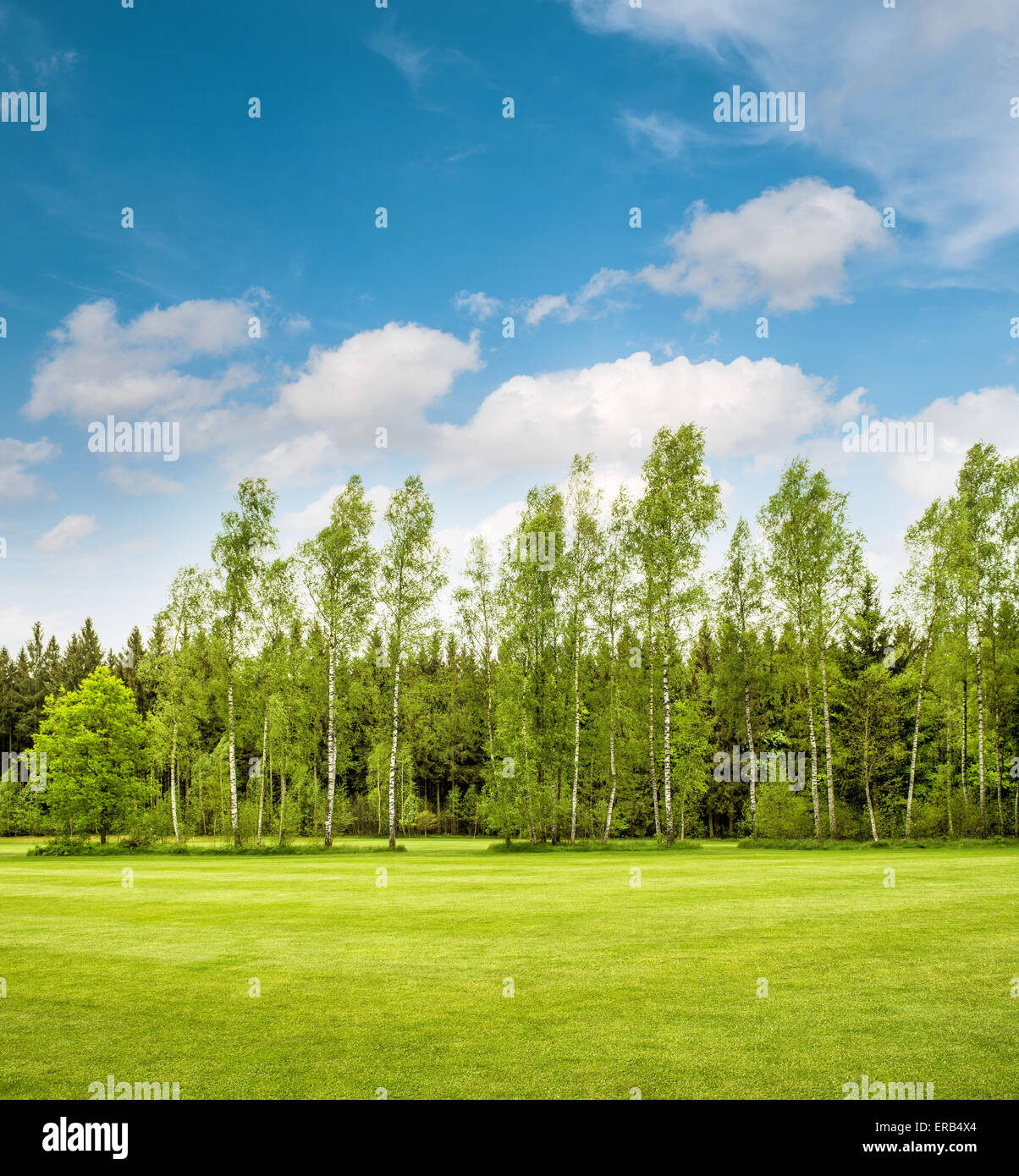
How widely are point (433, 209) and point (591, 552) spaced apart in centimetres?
2386

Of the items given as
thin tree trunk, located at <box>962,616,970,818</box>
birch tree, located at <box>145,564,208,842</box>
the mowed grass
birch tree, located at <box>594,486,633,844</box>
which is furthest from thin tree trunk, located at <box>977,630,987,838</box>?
birch tree, located at <box>145,564,208,842</box>

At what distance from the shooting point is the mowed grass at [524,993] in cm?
758

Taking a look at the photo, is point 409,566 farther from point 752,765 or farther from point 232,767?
point 752,765

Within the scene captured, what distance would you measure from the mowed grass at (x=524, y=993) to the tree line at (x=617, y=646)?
27.1 metres

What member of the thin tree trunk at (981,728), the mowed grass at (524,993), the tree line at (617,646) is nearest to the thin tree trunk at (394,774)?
the tree line at (617,646)

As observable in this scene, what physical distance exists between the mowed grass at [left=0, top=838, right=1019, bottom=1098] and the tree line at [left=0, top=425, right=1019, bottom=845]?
88.9ft

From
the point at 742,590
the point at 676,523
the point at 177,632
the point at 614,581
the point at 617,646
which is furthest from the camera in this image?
the point at 177,632

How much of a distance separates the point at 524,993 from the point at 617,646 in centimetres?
4280

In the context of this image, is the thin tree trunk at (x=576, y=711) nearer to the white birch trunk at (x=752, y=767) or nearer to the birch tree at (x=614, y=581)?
the birch tree at (x=614, y=581)

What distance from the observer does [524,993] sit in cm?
1059

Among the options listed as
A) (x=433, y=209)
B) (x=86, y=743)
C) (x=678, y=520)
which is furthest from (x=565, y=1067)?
(x=86, y=743)

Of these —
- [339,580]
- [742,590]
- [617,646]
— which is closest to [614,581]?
[617,646]

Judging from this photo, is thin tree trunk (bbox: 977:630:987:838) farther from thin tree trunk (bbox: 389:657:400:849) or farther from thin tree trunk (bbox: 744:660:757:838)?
thin tree trunk (bbox: 389:657:400:849)
